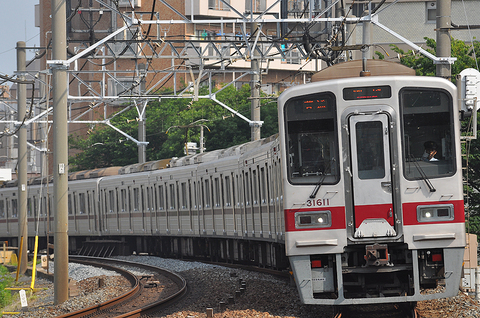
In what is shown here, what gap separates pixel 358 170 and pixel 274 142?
13.3 ft

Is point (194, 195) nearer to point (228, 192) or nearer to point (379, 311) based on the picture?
point (228, 192)

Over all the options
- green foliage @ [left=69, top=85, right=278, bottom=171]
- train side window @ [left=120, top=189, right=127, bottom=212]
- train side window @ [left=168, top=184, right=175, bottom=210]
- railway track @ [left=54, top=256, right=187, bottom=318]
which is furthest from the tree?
green foliage @ [left=69, top=85, right=278, bottom=171]

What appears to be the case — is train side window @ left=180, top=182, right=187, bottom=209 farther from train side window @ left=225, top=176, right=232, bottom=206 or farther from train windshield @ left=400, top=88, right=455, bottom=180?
train windshield @ left=400, top=88, right=455, bottom=180

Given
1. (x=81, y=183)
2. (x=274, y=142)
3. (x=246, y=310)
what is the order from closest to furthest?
1. (x=246, y=310)
2. (x=274, y=142)
3. (x=81, y=183)

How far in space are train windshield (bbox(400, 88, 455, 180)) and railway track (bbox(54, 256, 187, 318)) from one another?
15.1 feet

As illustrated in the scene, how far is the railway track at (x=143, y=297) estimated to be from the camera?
39.0 feet

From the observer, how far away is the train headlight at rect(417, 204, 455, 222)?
905 centimetres

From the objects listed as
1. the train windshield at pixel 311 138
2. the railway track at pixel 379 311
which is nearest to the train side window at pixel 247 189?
the railway track at pixel 379 311

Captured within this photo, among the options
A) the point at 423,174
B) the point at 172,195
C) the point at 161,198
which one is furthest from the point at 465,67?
the point at 423,174

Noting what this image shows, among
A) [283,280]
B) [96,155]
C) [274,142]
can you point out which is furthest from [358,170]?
[96,155]

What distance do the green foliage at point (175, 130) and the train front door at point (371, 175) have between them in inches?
1053

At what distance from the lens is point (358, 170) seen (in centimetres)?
916

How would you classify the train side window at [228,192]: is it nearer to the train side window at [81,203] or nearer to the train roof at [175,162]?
the train roof at [175,162]

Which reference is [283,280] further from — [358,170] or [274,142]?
[358,170]
